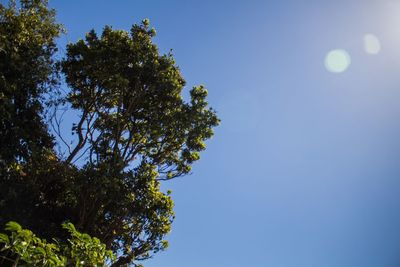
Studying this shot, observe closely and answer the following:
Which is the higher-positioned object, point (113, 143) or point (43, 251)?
point (113, 143)

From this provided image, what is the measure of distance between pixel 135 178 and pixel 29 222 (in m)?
3.85

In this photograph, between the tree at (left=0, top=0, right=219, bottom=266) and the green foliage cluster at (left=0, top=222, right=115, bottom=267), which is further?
the tree at (left=0, top=0, right=219, bottom=266)

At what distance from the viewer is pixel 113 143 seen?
16391 mm

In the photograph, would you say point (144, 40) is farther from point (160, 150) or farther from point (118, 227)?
point (118, 227)

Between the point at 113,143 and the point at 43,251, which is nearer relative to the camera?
the point at 43,251

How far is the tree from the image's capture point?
14438 millimetres

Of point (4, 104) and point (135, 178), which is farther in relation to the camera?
point (135, 178)

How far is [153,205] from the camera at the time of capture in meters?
15.7

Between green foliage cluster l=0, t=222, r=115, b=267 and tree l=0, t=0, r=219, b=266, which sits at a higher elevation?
tree l=0, t=0, r=219, b=266

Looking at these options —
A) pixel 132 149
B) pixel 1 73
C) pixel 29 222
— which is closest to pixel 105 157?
→ pixel 132 149

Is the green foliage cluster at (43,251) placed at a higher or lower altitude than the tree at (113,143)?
lower

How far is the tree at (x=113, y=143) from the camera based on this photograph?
→ 14438mm

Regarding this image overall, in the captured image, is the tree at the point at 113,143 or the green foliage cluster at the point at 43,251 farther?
the tree at the point at 113,143

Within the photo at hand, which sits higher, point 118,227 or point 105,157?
point 105,157
